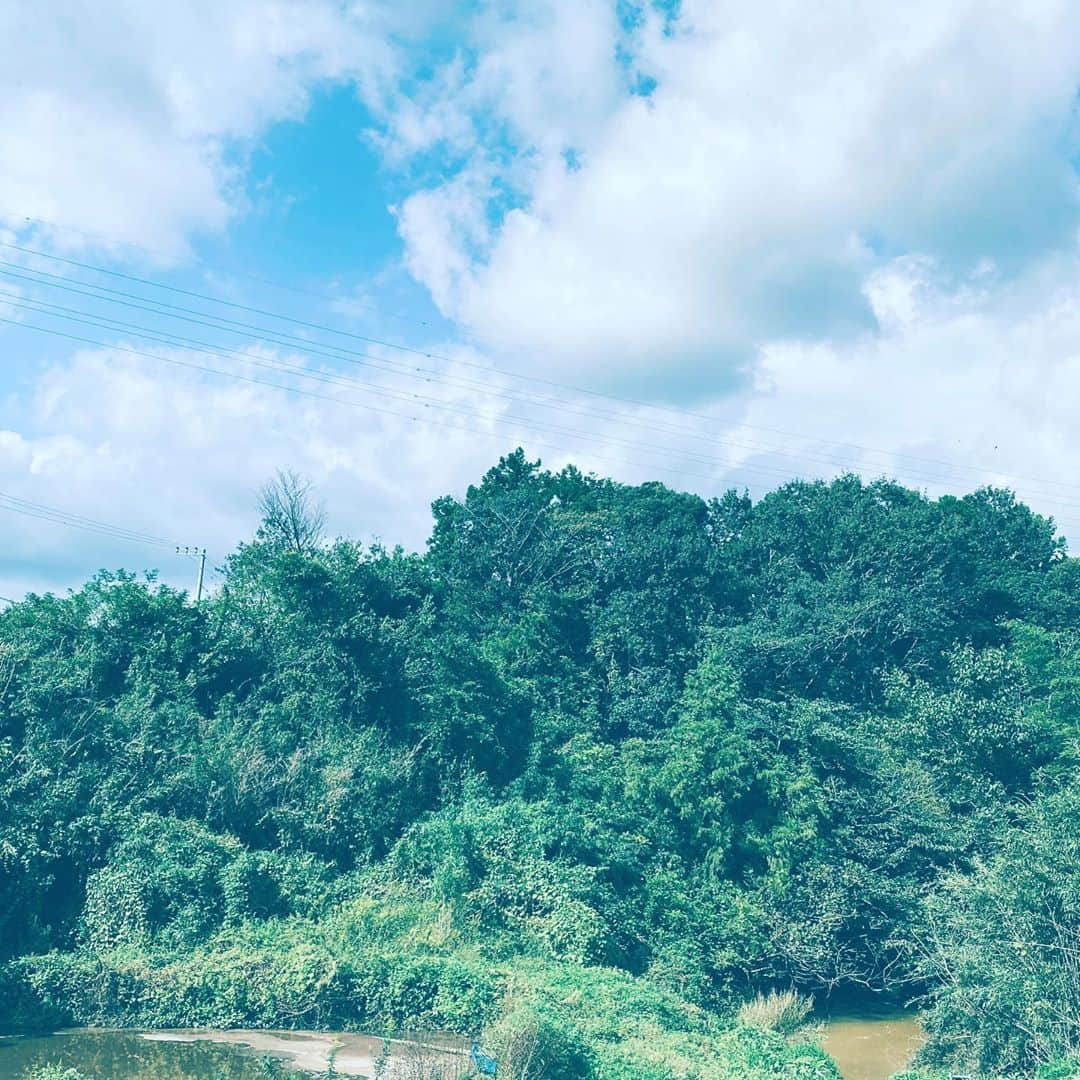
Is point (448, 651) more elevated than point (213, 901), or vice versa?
point (448, 651)

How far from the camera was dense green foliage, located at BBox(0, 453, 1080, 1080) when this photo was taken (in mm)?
16938

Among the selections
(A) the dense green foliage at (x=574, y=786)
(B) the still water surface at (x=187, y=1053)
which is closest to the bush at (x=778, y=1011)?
(A) the dense green foliage at (x=574, y=786)

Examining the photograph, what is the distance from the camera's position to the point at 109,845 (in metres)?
19.6

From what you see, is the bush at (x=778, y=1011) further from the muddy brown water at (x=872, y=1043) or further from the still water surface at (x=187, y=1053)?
the still water surface at (x=187, y=1053)

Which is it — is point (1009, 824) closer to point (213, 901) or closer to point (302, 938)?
point (302, 938)

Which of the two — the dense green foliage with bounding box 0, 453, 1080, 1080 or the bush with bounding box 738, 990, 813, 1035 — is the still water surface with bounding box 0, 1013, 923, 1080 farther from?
the bush with bounding box 738, 990, 813, 1035

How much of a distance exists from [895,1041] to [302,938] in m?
13.3

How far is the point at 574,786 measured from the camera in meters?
24.8

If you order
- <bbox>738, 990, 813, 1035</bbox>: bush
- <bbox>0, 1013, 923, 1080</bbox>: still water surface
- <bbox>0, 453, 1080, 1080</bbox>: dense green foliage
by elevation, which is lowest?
<bbox>738, 990, 813, 1035</bbox>: bush

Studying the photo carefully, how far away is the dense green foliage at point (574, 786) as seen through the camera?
16.9 m

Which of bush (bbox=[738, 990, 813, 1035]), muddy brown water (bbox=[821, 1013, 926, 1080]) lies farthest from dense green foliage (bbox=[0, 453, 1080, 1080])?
muddy brown water (bbox=[821, 1013, 926, 1080])

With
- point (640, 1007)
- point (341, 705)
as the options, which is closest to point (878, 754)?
point (640, 1007)

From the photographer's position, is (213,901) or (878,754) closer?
(213,901)

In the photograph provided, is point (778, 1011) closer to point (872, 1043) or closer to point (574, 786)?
point (872, 1043)
